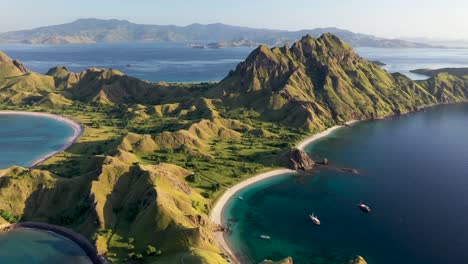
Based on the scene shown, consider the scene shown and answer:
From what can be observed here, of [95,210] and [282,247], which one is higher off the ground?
[95,210]

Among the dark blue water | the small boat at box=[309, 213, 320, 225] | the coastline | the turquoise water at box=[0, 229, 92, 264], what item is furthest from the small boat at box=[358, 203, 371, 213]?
the turquoise water at box=[0, 229, 92, 264]

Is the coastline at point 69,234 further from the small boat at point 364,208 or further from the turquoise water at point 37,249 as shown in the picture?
the small boat at point 364,208

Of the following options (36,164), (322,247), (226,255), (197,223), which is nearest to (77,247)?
(197,223)

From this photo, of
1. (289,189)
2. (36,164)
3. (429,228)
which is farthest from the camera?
(36,164)

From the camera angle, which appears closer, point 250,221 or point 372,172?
Answer: point 250,221

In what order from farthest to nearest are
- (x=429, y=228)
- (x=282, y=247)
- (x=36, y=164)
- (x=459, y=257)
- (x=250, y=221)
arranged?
(x=36, y=164) → (x=250, y=221) → (x=429, y=228) → (x=282, y=247) → (x=459, y=257)

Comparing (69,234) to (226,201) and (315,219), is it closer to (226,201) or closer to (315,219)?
(226,201)

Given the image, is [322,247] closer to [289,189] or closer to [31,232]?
[289,189]
